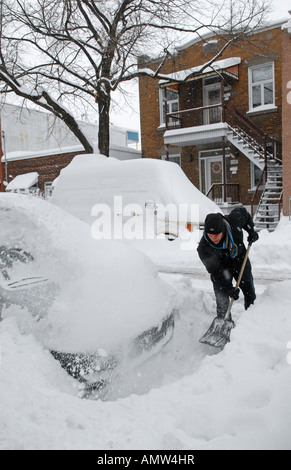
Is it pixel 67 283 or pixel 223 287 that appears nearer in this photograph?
pixel 67 283

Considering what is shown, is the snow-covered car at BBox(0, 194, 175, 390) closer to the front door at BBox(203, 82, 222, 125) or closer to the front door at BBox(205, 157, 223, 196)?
the front door at BBox(205, 157, 223, 196)

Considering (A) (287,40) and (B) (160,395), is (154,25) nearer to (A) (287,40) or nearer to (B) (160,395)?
(A) (287,40)

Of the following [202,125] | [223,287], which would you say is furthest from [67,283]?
[202,125]

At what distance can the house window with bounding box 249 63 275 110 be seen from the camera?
16453mm

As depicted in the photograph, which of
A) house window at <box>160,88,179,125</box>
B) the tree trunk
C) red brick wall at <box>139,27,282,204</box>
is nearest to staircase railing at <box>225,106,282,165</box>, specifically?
red brick wall at <box>139,27,282,204</box>

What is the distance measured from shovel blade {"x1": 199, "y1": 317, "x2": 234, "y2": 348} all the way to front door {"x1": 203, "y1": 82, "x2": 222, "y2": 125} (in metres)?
15.0

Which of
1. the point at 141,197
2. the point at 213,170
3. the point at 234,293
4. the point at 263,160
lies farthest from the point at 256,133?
the point at 234,293

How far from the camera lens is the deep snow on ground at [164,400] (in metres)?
2.30

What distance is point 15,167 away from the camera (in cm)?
2244

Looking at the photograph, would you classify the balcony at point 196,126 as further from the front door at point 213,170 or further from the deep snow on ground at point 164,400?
the deep snow on ground at point 164,400

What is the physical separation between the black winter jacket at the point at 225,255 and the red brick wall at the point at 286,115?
8212mm

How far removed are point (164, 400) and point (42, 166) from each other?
20107mm

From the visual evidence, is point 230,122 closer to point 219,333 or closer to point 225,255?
point 225,255
